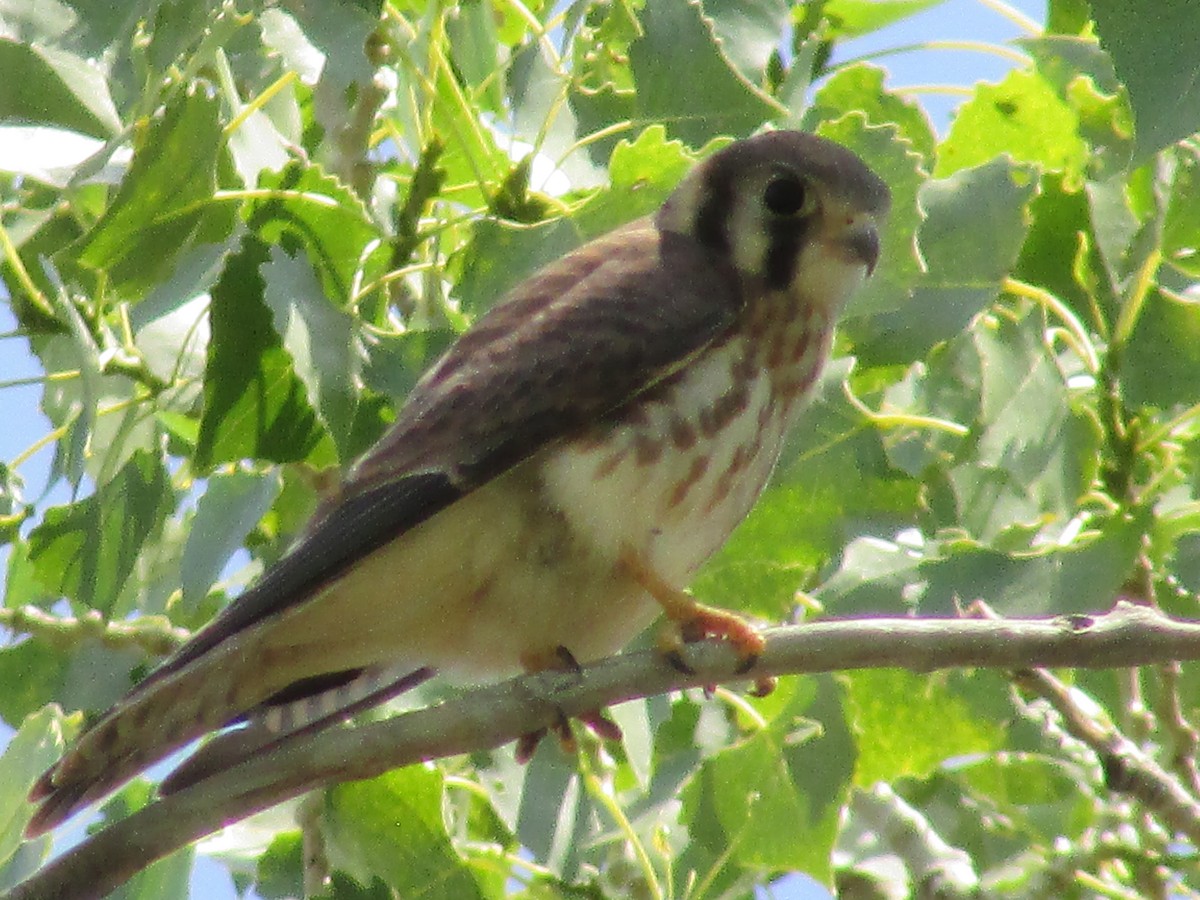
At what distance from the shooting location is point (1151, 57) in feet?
7.22

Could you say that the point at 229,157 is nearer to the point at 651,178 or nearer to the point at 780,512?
the point at 651,178

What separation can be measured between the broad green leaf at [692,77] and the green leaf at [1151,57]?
2.57 feet

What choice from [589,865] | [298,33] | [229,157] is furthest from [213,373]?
[589,865]

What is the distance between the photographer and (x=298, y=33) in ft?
10.4

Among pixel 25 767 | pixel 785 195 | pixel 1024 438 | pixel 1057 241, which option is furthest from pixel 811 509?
pixel 25 767

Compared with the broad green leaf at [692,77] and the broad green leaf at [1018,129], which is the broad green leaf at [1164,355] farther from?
the broad green leaf at [692,77]

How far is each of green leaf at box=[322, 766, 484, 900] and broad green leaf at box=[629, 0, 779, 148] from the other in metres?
1.14

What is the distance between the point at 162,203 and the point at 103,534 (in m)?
0.61

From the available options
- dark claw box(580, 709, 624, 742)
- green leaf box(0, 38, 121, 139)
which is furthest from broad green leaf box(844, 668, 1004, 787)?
green leaf box(0, 38, 121, 139)

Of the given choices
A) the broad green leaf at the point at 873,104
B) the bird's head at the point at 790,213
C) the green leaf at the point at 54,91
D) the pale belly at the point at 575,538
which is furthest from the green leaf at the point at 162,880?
the broad green leaf at the point at 873,104

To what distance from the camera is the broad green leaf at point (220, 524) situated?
2.92 meters

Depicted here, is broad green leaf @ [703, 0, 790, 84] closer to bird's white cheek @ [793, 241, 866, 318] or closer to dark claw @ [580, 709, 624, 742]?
bird's white cheek @ [793, 241, 866, 318]

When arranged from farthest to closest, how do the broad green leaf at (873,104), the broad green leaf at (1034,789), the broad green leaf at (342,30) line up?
the broad green leaf at (1034,789) < the broad green leaf at (873,104) < the broad green leaf at (342,30)

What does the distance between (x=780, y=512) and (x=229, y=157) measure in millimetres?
1096
